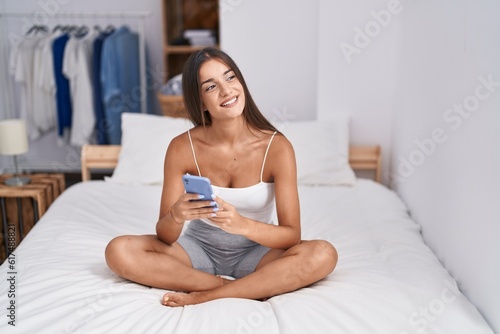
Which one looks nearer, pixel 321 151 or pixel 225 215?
pixel 225 215

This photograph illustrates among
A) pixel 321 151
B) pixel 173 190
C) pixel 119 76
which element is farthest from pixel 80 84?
pixel 173 190

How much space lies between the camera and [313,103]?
2.98 meters

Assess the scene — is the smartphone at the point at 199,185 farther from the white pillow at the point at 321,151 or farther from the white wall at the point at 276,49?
the white wall at the point at 276,49

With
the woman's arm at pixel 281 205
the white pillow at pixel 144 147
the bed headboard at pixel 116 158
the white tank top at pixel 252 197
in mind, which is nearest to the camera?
the woman's arm at pixel 281 205

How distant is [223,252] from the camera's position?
5.39 feet

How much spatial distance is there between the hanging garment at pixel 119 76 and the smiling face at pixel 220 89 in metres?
2.22

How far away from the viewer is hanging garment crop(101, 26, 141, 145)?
Result: 3.59 metres

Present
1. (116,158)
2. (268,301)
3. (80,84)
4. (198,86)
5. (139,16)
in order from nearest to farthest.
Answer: (268,301), (198,86), (116,158), (80,84), (139,16)

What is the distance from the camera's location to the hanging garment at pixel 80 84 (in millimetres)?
3605

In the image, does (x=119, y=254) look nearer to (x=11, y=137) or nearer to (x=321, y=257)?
(x=321, y=257)

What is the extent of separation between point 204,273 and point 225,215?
240 millimetres

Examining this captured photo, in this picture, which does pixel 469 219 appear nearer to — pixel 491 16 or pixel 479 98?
pixel 479 98

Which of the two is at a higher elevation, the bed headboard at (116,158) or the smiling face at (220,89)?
the smiling face at (220,89)

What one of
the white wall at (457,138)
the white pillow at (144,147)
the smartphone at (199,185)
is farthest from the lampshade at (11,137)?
the white wall at (457,138)
